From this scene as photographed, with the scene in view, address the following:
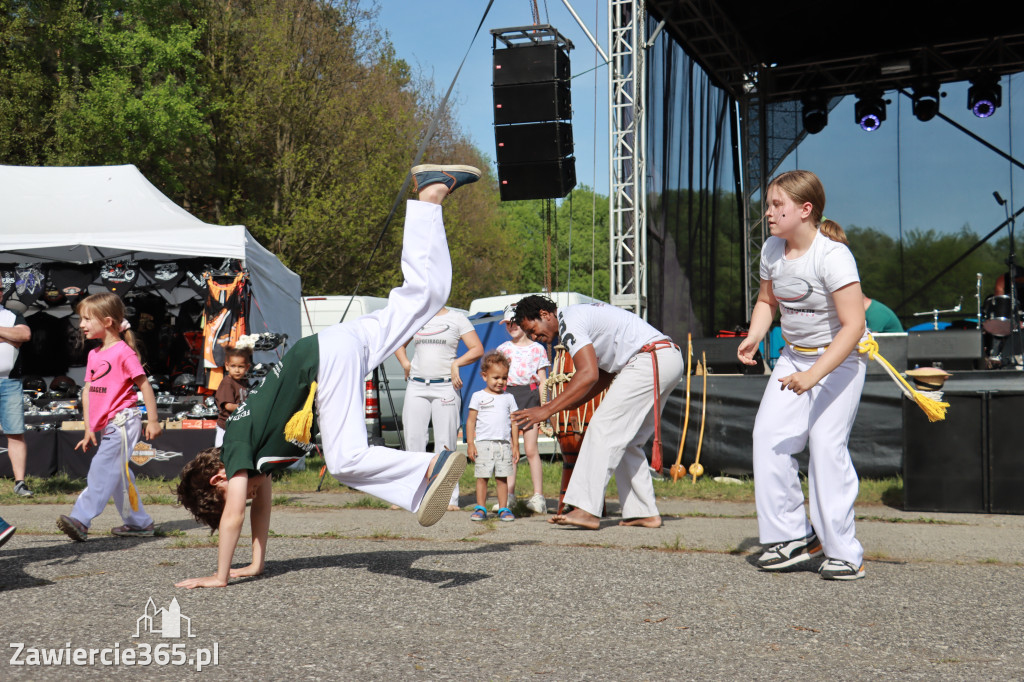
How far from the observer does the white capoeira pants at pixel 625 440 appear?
5906mm

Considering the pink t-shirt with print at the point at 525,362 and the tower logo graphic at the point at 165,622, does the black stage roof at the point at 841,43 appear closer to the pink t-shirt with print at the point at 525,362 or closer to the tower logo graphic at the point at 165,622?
the pink t-shirt with print at the point at 525,362

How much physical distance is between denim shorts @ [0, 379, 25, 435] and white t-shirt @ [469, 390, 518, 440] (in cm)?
438

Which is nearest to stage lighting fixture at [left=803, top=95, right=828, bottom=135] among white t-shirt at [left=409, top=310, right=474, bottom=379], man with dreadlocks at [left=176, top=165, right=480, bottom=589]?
white t-shirt at [left=409, top=310, right=474, bottom=379]

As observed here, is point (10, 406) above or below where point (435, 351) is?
below

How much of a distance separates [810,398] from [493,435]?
9.49 ft

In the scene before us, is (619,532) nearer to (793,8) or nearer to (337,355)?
(337,355)

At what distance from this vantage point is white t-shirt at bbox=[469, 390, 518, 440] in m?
6.95

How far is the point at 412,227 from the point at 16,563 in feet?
8.79

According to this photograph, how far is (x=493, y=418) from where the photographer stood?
6965 mm

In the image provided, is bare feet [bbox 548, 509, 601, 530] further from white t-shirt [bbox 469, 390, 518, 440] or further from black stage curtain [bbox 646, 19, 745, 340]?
black stage curtain [bbox 646, 19, 745, 340]

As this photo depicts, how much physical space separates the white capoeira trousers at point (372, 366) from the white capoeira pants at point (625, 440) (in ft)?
6.00

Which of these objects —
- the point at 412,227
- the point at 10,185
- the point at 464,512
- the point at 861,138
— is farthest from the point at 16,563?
the point at 861,138

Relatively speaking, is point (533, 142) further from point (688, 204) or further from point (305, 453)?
point (305, 453)

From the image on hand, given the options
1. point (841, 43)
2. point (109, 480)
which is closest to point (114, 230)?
point (109, 480)
